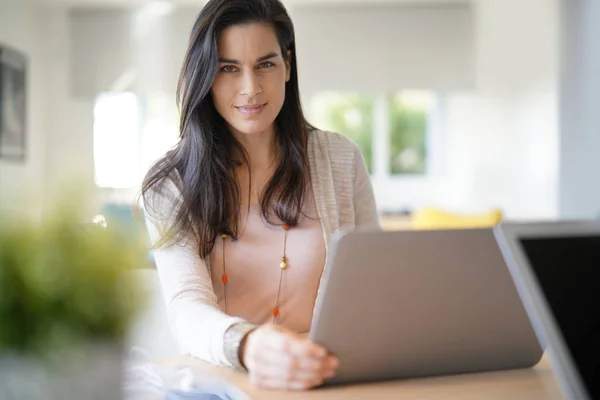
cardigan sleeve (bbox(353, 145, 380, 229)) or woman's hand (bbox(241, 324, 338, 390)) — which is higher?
cardigan sleeve (bbox(353, 145, 380, 229))

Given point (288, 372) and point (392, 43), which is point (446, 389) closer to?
point (288, 372)

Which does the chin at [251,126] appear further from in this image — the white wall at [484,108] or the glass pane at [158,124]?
the glass pane at [158,124]

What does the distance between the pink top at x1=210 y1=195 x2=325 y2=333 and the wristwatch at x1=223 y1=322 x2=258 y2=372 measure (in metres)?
0.51

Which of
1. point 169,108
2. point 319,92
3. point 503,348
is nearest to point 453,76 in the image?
point 319,92

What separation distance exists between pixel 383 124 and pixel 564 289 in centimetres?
595

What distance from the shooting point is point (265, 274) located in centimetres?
152

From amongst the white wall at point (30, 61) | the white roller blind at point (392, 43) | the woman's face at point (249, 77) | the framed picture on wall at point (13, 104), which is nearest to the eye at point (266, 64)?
the woman's face at point (249, 77)

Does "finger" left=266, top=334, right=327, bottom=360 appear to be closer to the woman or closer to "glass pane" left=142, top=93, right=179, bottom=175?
the woman

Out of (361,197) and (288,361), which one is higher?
(361,197)

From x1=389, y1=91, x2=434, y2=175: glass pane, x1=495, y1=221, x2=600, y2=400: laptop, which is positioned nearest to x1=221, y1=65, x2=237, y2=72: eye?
x1=495, y1=221, x2=600, y2=400: laptop

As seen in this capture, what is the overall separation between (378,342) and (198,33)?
84 cm

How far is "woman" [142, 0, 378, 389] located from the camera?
146cm

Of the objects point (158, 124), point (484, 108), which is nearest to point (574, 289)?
point (484, 108)

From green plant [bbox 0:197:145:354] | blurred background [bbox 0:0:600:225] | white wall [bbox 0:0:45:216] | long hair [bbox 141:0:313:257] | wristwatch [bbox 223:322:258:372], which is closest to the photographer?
green plant [bbox 0:197:145:354]
